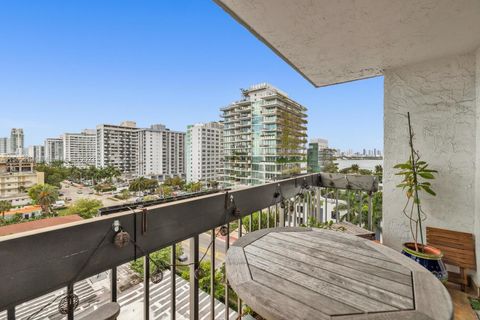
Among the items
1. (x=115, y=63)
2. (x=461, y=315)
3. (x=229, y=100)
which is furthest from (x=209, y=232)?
(x=229, y=100)

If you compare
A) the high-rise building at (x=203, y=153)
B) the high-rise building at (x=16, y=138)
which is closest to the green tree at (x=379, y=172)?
the high-rise building at (x=16, y=138)

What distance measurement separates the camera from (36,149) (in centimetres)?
618

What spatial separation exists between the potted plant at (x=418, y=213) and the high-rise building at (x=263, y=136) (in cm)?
A: 259

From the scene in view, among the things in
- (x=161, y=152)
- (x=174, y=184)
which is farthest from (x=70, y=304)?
(x=161, y=152)

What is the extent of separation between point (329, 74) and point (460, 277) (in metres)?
2.66

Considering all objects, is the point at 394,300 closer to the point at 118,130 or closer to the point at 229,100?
the point at 118,130

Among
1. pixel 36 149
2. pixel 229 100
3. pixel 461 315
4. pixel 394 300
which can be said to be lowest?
pixel 461 315

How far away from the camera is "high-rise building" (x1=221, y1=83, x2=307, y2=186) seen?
7.48 metres

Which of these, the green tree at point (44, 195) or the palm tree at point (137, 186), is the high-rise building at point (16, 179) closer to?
the green tree at point (44, 195)

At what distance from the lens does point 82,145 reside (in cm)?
749

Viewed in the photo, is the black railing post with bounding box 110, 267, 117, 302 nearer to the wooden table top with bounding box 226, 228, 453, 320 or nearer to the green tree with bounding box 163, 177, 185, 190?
the wooden table top with bounding box 226, 228, 453, 320

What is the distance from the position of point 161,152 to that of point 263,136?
5769mm

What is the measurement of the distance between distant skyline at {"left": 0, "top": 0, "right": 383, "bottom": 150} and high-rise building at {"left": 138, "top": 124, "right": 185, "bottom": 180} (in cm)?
79

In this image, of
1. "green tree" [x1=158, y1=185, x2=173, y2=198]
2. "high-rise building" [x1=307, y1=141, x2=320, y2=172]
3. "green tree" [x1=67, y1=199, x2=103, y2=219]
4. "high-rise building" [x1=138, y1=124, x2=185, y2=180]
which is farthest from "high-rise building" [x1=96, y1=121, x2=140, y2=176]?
"green tree" [x1=67, y1=199, x2=103, y2=219]
